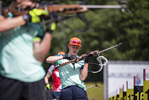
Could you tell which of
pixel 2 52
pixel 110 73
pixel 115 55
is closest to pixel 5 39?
pixel 2 52

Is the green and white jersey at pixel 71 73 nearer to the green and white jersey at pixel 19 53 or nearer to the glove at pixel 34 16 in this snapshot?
the green and white jersey at pixel 19 53

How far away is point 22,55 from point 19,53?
0.04 meters

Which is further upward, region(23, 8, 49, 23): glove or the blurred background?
region(23, 8, 49, 23): glove

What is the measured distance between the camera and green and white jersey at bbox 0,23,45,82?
500 centimetres

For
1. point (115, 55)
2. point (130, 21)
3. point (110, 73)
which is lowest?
point (115, 55)

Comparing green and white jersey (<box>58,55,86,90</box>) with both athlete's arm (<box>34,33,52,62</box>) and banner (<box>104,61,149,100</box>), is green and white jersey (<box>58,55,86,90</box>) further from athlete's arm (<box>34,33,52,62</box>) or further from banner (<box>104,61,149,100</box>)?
banner (<box>104,61,149,100</box>)

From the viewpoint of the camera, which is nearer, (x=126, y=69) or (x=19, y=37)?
(x=19, y=37)

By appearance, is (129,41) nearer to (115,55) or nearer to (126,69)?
(115,55)

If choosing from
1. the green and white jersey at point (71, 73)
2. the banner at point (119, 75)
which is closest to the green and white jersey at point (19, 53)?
the green and white jersey at point (71, 73)

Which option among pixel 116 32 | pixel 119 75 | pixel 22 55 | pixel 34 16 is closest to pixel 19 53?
pixel 22 55

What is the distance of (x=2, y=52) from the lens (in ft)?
16.6

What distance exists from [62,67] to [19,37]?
3119mm

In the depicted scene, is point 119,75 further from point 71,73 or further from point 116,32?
point 116,32

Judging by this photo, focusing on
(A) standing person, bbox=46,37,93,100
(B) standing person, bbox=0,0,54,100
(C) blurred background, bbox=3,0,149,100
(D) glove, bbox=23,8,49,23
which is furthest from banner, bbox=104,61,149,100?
(C) blurred background, bbox=3,0,149,100
